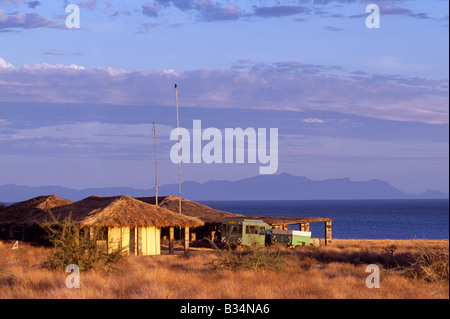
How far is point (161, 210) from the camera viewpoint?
34.2 m

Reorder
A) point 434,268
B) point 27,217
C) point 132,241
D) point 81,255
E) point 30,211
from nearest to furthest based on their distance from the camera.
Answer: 1. point 434,268
2. point 81,255
3. point 132,241
4. point 27,217
5. point 30,211

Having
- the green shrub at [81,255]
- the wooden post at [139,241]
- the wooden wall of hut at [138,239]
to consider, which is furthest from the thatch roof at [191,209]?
the green shrub at [81,255]

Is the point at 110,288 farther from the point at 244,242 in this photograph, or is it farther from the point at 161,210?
the point at 244,242

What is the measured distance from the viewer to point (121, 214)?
31.9 metres

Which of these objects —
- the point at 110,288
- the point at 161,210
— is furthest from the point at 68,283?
the point at 161,210

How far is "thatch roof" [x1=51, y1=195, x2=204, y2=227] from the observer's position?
102ft

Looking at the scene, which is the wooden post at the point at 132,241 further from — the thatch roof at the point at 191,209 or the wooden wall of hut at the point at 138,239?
the thatch roof at the point at 191,209

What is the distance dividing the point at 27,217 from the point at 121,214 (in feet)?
28.3

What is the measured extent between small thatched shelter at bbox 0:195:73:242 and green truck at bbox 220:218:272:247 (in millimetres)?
10842

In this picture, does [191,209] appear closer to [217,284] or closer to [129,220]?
[129,220]

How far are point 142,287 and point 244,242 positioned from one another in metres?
20.6

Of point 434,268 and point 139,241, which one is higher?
point 434,268

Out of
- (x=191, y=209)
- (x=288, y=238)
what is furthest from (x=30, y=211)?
(x=288, y=238)

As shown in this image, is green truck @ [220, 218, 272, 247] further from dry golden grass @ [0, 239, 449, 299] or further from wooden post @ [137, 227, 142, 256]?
dry golden grass @ [0, 239, 449, 299]
